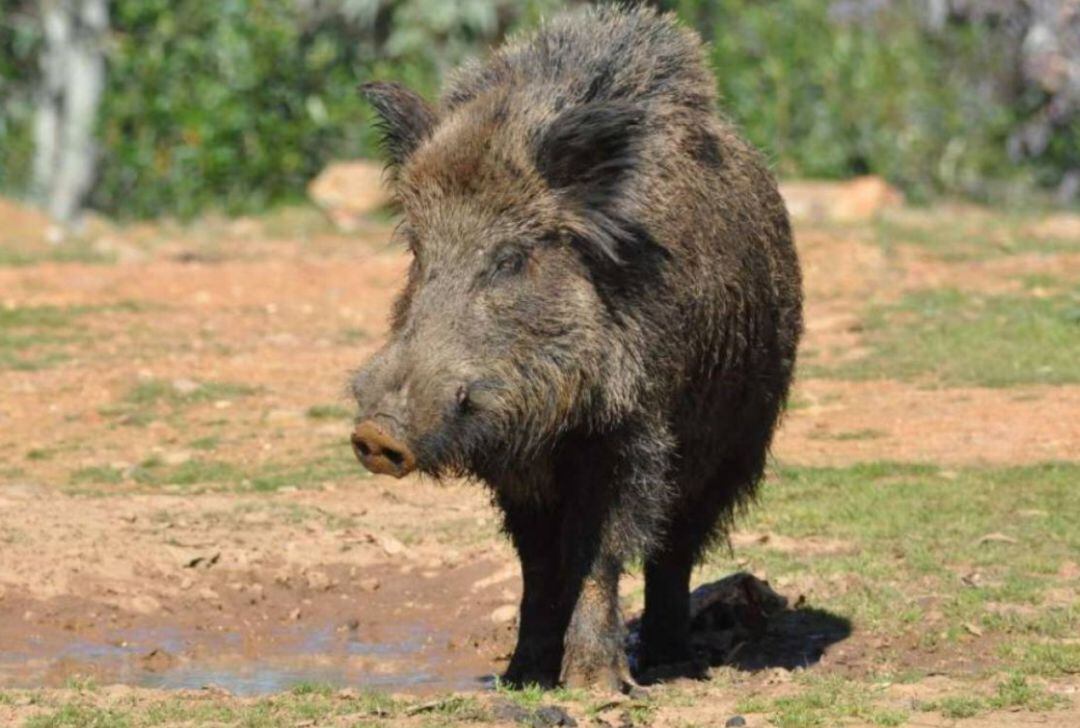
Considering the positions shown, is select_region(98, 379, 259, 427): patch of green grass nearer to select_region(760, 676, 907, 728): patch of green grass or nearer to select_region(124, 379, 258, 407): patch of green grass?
select_region(124, 379, 258, 407): patch of green grass

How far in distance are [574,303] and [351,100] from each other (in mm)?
13645

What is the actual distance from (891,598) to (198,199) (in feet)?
40.5

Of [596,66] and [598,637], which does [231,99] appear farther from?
→ [598,637]

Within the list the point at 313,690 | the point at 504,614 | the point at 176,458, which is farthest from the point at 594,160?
Answer: the point at 176,458

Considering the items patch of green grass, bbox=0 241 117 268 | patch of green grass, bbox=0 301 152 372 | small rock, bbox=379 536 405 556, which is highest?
small rock, bbox=379 536 405 556

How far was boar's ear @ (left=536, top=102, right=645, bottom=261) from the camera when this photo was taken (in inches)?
283

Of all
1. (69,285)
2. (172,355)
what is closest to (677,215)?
(172,355)

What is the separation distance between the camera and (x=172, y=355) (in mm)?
13594

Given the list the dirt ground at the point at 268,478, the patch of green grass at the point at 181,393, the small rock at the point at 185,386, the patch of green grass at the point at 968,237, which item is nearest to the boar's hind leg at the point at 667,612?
the dirt ground at the point at 268,478

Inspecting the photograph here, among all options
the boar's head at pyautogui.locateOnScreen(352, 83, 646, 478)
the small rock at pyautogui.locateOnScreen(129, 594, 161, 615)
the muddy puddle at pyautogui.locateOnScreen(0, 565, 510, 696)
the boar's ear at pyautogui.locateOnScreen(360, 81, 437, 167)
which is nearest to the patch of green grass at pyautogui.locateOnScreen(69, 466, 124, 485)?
the small rock at pyautogui.locateOnScreen(129, 594, 161, 615)

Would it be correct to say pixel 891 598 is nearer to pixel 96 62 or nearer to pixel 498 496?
pixel 498 496

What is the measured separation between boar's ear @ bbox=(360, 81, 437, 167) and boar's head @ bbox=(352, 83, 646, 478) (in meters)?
0.15

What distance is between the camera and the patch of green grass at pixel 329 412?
12.1 meters

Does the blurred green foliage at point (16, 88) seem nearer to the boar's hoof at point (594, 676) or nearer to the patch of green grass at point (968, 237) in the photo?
the patch of green grass at point (968, 237)
